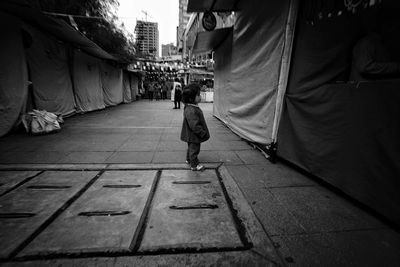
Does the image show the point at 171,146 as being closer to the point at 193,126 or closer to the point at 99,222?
the point at 193,126

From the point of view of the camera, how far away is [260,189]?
10.5ft

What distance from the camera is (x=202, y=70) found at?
866 inches

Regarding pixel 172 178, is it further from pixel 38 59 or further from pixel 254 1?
pixel 38 59

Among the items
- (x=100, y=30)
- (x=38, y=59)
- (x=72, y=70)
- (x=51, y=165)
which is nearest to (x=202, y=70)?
(x=100, y=30)

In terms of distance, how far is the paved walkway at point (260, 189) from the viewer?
1.91 metres

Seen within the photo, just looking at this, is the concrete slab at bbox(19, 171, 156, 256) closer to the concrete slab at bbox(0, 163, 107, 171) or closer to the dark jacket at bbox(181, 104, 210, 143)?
the concrete slab at bbox(0, 163, 107, 171)

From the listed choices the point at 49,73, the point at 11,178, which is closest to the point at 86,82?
the point at 49,73

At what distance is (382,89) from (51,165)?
5.38 meters

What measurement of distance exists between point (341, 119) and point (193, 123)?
7.57 ft

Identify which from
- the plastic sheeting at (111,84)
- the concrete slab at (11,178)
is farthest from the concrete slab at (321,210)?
the plastic sheeting at (111,84)

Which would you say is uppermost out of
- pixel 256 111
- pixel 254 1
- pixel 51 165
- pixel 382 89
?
pixel 254 1

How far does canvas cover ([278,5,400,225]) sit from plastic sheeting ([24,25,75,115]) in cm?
860

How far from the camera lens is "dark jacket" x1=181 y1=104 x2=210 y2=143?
3752mm

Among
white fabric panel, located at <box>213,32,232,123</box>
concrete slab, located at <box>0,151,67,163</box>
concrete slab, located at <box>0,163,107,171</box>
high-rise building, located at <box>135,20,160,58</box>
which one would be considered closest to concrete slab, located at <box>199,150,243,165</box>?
concrete slab, located at <box>0,163,107,171</box>
